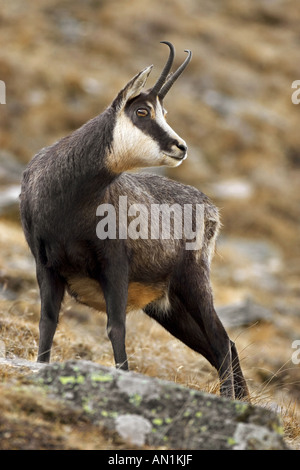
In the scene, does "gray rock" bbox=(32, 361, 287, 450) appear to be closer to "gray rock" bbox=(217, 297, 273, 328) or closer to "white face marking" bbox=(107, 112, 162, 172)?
"white face marking" bbox=(107, 112, 162, 172)

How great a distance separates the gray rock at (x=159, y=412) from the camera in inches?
170

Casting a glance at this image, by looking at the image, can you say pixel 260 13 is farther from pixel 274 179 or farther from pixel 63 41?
pixel 274 179

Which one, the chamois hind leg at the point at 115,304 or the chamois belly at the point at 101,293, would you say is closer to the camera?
the chamois hind leg at the point at 115,304

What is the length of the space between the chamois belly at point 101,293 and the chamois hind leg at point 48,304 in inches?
5.7

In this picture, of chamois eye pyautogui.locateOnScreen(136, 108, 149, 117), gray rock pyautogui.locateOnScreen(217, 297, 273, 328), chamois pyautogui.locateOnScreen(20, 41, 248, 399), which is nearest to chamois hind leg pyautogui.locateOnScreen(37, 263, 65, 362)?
chamois pyautogui.locateOnScreen(20, 41, 248, 399)

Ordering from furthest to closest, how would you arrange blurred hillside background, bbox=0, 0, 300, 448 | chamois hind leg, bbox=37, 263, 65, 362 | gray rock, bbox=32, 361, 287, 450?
blurred hillside background, bbox=0, 0, 300, 448 < chamois hind leg, bbox=37, 263, 65, 362 < gray rock, bbox=32, 361, 287, 450

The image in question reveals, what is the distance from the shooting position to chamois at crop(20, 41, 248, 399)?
6.29m

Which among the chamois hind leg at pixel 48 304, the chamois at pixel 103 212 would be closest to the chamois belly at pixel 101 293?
the chamois at pixel 103 212

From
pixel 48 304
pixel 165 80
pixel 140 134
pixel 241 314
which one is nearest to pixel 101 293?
pixel 48 304

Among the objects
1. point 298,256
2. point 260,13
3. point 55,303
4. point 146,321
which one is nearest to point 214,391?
point 55,303

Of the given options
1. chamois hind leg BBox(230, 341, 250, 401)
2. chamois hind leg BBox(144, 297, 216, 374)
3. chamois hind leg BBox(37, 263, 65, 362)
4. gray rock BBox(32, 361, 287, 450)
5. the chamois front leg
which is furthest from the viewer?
chamois hind leg BBox(144, 297, 216, 374)

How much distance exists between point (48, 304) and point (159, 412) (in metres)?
2.25

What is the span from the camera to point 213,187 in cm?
2327

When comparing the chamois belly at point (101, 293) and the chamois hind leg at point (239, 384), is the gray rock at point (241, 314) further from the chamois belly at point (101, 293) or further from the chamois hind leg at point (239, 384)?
the chamois belly at point (101, 293)
